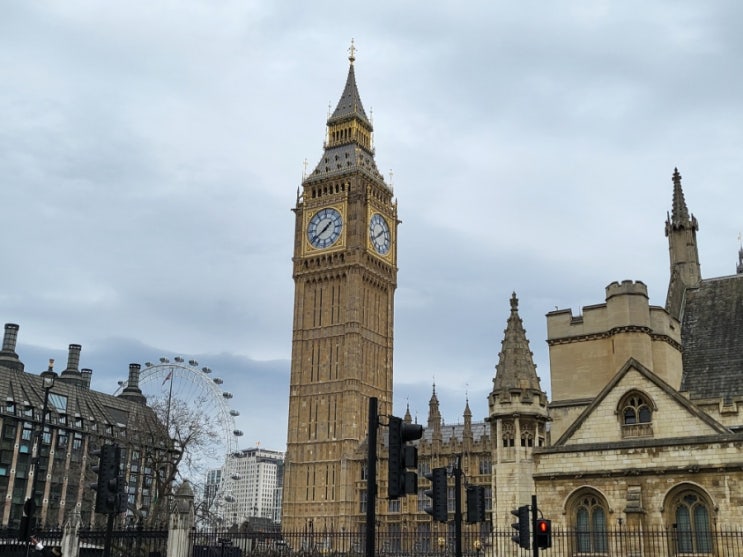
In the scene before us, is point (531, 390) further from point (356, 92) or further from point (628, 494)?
point (356, 92)

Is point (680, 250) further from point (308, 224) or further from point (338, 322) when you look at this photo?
point (308, 224)

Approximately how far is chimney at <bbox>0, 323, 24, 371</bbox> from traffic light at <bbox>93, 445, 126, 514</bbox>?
73.4 meters

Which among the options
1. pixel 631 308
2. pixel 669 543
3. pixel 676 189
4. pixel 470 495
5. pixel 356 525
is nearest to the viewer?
pixel 470 495

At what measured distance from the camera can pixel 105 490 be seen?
18.0 meters

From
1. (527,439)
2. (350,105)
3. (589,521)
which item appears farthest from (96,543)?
(350,105)

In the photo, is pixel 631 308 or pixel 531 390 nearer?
pixel 531 390

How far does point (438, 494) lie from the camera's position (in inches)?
755

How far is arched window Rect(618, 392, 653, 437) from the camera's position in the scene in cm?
2533

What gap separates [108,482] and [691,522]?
15.7 metres

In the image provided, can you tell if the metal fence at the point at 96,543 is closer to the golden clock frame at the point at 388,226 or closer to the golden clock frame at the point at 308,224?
the golden clock frame at the point at 308,224

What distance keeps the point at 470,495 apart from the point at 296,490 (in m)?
65.2

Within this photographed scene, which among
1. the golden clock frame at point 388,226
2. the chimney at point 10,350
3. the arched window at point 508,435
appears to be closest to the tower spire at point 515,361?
the arched window at point 508,435

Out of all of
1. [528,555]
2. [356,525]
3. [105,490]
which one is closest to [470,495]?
[528,555]

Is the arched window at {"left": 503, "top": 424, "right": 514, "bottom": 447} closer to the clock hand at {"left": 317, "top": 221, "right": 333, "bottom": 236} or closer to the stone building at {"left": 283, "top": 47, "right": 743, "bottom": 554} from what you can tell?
the stone building at {"left": 283, "top": 47, "right": 743, "bottom": 554}
